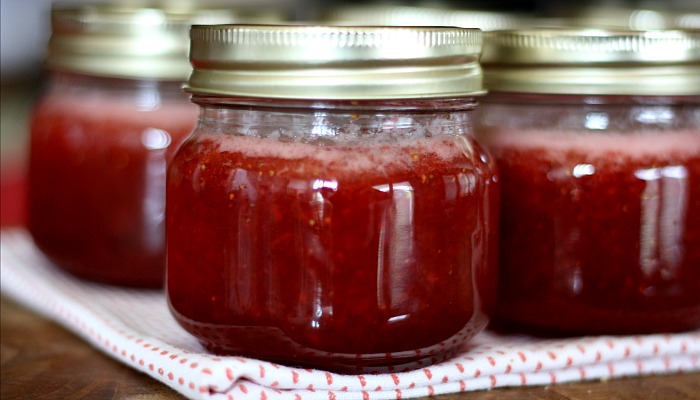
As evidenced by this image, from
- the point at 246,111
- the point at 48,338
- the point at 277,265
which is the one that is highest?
the point at 246,111

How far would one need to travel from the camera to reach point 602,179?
2.77ft

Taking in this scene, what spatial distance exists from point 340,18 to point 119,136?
413 millimetres

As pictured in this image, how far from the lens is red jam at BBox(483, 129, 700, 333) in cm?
85

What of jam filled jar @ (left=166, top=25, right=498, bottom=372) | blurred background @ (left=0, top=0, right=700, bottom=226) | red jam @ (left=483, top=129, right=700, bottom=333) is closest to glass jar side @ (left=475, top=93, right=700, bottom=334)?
red jam @ (left=483, top=129, right=700, bottom=333)

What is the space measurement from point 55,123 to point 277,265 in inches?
A: 18.3

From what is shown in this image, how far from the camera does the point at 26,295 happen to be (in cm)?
105

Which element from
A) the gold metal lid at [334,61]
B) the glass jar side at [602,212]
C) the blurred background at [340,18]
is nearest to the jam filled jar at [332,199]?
the gold metal lid at [334,61]

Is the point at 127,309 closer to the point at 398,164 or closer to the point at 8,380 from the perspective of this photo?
the point at 8,380

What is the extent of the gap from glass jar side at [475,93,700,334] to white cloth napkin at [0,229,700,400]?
0.11 ft

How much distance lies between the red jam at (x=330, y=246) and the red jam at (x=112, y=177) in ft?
0.79

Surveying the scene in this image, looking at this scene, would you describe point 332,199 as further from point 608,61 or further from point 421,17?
point 421,17

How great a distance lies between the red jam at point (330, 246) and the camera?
723 millimetres

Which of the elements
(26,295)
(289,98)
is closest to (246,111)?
(289,98)

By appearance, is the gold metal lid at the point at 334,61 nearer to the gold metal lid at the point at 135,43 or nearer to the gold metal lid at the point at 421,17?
the gold metal lid at the point at 135,43
